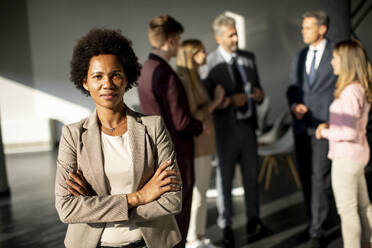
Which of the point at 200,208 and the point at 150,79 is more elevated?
the point at 150,79

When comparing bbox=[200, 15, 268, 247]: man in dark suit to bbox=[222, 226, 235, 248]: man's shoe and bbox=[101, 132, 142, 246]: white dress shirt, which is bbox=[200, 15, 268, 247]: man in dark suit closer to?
bbox=[222, 226, 235, 248]: man's shoe

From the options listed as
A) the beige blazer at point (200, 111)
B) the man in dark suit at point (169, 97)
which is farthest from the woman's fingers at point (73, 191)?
the beige blazer at point (200, 111)

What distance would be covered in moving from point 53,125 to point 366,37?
850cm

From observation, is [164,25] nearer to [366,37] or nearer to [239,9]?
[239,9]

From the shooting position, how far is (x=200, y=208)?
3.50 m

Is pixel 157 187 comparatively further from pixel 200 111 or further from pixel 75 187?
pixel 200 111

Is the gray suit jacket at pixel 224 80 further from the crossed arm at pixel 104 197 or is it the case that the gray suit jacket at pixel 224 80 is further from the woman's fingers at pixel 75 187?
the woman's fingers at pixel 75 187

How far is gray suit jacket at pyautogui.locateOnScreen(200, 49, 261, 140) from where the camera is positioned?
145 inches

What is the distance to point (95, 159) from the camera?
157 cm

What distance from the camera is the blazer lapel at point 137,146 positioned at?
1587mm

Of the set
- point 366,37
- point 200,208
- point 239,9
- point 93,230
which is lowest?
point 200,208

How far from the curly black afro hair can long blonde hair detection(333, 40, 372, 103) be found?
69.2 inches

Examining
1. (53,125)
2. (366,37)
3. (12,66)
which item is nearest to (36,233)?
(53,125)

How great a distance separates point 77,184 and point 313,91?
2491mm
